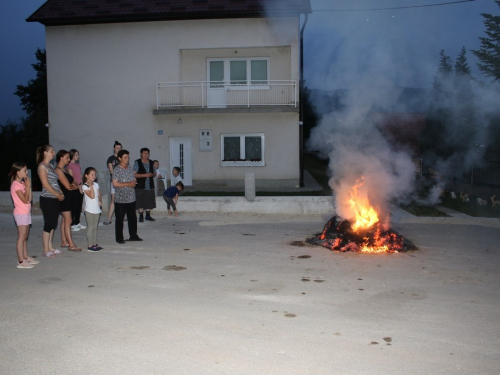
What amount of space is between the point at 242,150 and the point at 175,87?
369cm

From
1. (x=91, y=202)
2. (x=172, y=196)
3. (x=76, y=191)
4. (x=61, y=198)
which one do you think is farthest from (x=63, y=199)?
(x=172, y=196)

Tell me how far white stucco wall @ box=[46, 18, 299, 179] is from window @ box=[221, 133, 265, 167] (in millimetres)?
249

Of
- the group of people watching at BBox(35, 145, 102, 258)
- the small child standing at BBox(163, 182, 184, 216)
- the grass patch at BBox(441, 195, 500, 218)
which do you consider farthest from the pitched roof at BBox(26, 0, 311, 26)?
the group of people watching at BBox(35, 145, 102, 258)

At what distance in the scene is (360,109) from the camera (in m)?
11.9

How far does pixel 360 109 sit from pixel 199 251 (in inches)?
222

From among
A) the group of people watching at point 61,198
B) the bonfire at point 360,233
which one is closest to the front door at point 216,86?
the bonfire at point 360,233

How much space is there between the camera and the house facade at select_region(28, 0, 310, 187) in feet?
64.7

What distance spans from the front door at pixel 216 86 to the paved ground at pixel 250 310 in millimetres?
11958

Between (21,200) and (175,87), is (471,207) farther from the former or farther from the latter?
(21,200)

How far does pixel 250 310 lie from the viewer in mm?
5551

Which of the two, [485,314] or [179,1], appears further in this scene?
[179,1]

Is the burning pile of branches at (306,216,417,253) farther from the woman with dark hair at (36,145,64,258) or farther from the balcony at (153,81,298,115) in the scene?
the balcony at (153,81,298,115)

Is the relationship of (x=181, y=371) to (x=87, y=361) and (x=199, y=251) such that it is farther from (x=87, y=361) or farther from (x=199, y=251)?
(x=199, y=251)

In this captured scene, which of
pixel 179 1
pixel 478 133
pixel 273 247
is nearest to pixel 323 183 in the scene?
pixel 478 133
